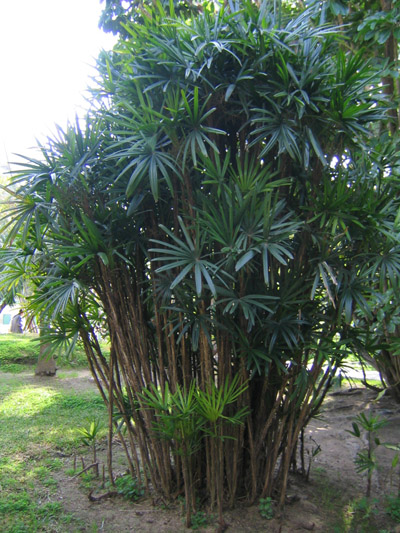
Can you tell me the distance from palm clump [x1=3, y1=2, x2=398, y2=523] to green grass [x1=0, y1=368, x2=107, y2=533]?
851 mm

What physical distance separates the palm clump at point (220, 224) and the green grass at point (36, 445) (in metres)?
0.85

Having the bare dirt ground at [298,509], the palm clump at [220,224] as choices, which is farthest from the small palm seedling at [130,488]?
the palm clump at [220,224]

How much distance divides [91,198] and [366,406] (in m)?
4.97

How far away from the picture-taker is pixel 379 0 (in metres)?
4.95

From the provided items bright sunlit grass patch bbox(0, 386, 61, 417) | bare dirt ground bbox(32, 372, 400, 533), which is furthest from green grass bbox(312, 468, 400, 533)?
bright sunlit grass patch bbox(0, 386, 61, 417)

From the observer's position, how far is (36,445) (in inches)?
184

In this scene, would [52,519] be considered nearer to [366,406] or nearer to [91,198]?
[91,198]

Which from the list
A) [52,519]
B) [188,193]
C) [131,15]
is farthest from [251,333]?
[131,15]

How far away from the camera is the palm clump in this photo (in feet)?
8.66

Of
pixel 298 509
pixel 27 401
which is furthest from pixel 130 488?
pixel 27 401

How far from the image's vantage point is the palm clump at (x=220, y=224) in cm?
264

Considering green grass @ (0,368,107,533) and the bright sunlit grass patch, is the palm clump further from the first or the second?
the bright sunlit grass patch

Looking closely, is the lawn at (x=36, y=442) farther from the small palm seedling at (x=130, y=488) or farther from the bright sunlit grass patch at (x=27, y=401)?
the small palm seedling at (x=130, y=488)

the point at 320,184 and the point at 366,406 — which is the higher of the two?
the point at 320,184
